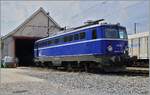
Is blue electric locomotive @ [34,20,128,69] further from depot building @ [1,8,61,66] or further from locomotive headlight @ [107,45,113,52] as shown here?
depot building @ [1,8,61,66]

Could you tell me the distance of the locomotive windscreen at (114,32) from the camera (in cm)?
2256

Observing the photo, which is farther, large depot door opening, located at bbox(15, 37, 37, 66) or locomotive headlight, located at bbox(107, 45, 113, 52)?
large depot door opening, located at bbox(15, 37, 37, 66)

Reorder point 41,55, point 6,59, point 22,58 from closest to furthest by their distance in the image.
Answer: point 41,55, point 6,59, point 22,58

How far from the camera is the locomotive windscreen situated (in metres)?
22.6

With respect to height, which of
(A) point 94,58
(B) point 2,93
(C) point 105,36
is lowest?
(B) point 2,93

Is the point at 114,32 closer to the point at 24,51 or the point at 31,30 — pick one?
the point at 31,30

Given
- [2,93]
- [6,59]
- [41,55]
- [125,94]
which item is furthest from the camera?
[6,59]

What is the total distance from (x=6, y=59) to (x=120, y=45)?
75.6ft

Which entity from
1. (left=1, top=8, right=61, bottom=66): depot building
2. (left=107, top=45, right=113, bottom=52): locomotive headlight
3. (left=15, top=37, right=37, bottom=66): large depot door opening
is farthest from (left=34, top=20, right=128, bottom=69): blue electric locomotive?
(left=15, top=37, right=37, bottom=66): large depot door opening

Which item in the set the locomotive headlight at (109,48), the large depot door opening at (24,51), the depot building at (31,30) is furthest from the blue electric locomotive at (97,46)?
the large depot door opening at (24,51)

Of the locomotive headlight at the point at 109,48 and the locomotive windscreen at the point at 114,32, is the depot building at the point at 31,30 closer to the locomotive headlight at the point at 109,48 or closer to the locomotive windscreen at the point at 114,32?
the locomotive windscreen at the point at 114,32

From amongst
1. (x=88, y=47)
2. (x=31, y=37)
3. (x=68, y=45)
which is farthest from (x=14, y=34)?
(x=88, y=47)

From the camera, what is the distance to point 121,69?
73.8ft

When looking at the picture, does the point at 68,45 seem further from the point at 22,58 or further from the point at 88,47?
the point at 22,58
